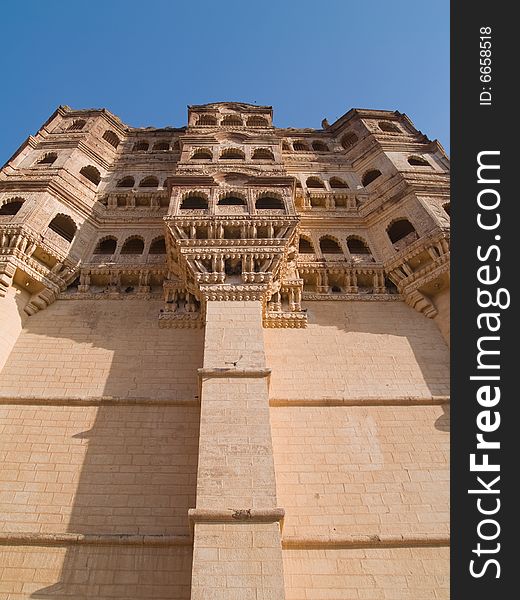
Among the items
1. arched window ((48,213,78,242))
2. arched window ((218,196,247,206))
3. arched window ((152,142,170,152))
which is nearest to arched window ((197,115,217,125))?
arched window ((152,142,170,152))

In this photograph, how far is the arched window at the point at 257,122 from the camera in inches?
797

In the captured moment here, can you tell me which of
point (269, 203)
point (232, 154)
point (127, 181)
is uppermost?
point (232, 154)

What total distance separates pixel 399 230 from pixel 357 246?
4.32ft

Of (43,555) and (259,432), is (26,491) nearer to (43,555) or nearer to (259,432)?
(43,555)

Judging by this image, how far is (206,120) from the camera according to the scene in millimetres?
20281

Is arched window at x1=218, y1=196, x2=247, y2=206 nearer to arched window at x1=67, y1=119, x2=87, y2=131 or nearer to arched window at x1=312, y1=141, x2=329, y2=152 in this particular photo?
arched window at x1=312, y1=141, x2=329, y2=152

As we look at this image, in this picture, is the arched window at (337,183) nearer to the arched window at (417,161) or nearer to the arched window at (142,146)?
the arched window at (417,161)

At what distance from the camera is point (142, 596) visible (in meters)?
7.14

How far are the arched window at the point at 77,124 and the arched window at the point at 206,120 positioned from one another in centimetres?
435

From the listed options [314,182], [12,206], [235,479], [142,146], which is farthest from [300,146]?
[235,479]

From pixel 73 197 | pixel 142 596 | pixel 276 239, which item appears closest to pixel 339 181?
pixel 276 239

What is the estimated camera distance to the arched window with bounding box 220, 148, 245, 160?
1692 cm

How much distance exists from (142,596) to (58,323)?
6402 mm

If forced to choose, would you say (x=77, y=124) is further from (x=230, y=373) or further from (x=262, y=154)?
(x=230, y=373)
